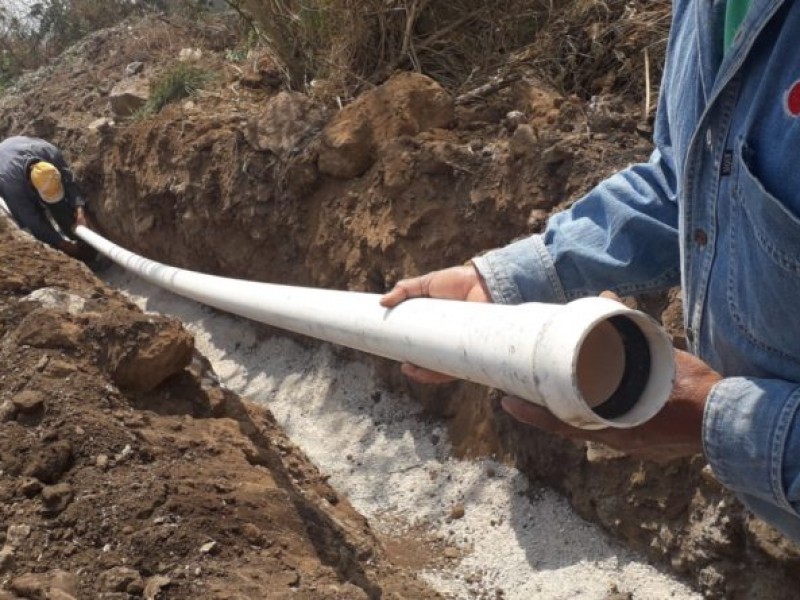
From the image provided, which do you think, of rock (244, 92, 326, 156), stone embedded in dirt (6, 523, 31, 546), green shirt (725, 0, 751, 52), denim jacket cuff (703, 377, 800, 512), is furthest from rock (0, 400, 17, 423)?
rock (244, 92, 326, 156)

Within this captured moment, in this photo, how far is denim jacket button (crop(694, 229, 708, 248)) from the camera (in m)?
1.29

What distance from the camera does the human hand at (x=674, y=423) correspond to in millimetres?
1232

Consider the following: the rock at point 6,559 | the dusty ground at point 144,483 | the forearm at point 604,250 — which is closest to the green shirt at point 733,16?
the forearm at point 604,250

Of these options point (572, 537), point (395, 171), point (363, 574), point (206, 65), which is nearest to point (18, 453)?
point (363, 574)

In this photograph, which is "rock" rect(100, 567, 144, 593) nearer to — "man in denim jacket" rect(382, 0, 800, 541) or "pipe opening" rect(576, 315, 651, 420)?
"man in denim jacket" rect(382, 0, 800, 541)

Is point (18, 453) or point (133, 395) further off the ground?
point (18, 453)

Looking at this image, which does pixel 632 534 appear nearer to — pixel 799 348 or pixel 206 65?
pixel 799 348

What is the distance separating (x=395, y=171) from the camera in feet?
12.7

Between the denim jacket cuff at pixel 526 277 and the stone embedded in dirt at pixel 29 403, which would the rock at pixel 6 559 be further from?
the denim jacket cuff at pixel 526 277

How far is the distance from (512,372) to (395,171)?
2734mm

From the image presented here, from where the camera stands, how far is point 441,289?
→ 182cm

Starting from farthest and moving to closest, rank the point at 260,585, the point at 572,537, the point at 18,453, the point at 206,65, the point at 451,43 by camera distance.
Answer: the point at 206,65
the point at 451,43
the point at 572,537
the point at 18,453
the point at 260,585

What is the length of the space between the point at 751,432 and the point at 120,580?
1369mm

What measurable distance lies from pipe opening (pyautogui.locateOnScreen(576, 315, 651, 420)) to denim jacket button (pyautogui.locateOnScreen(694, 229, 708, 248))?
0.71 ft
